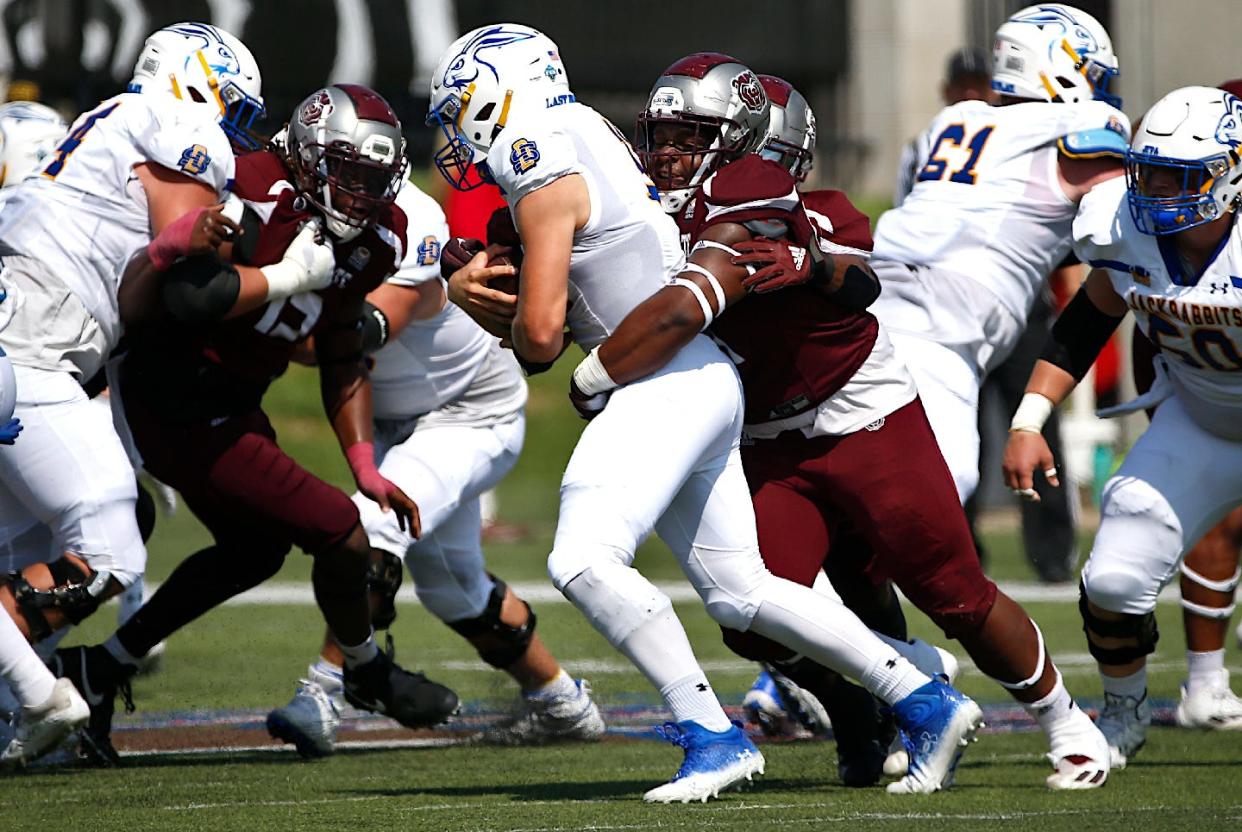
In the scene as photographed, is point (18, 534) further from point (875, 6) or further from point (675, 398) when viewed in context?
point (875, 6)

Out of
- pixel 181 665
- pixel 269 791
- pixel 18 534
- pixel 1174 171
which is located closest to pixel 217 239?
→ pixel 18 534

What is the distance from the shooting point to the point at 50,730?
474 cm

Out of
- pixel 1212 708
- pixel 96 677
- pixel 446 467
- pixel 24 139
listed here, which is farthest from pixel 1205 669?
pixel 24 139

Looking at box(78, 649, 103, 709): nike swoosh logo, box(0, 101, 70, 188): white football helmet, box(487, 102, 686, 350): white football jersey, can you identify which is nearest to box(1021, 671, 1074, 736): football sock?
box(487, 102, 686, 350): white football jersey

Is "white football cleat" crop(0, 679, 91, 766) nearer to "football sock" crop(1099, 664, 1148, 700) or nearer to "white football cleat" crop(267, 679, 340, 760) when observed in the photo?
"white football cleat" crop(267, 679, 340, 760)

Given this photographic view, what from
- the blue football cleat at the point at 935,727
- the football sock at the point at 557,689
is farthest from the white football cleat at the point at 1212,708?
the football sock at the point at 557,689

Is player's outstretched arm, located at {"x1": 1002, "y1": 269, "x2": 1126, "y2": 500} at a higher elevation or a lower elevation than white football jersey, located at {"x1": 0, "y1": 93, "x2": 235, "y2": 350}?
lower

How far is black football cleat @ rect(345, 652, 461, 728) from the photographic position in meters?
5.53

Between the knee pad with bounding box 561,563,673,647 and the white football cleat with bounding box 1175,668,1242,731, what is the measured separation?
216cm

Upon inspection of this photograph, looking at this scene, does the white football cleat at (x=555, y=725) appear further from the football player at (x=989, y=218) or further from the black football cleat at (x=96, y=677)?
the football player at (x=989, y=218)

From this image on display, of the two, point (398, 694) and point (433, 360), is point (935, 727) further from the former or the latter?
point (433, 360)

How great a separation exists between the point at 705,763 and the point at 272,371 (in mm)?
1805

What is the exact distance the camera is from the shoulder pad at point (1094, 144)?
5824mm

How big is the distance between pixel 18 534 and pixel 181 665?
6.92ft
